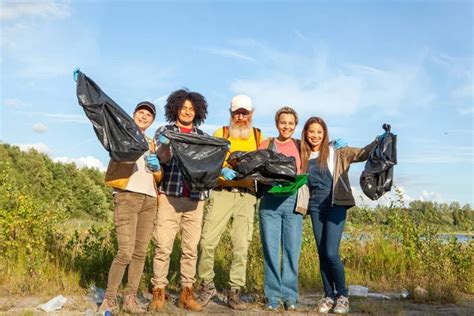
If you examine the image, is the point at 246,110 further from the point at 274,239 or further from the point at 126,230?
the point at 126,230

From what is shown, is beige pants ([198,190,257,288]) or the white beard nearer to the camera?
beige pants ([198,190,257,288])

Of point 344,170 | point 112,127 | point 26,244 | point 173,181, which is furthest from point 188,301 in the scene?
point 26,244

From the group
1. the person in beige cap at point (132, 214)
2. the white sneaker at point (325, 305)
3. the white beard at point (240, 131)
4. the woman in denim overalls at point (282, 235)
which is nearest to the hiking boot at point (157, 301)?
the person in beige cap at point (132, 214)

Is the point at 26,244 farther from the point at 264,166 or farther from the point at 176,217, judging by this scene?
the point at 264,166

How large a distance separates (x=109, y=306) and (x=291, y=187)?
239 cm

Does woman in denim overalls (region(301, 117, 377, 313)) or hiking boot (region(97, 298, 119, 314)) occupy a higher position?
woman in denim overalls (region(301, 117, 377, 313))

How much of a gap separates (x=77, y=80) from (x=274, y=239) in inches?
111

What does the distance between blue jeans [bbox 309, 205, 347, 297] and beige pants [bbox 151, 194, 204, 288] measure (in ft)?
4.46

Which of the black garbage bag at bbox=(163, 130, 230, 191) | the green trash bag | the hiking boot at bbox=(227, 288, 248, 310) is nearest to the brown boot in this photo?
the hiking boot at bbox=(227, 288, 248, 310)

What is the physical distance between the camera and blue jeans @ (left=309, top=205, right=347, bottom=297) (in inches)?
217

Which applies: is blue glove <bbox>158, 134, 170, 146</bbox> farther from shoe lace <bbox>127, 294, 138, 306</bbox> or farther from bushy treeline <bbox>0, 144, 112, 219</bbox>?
bushy treeline <bbox>0, 144, 112, 219</bbox>

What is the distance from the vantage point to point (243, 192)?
5.75 m

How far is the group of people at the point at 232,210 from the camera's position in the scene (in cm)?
543

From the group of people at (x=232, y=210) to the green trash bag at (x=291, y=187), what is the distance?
0.10 metres
